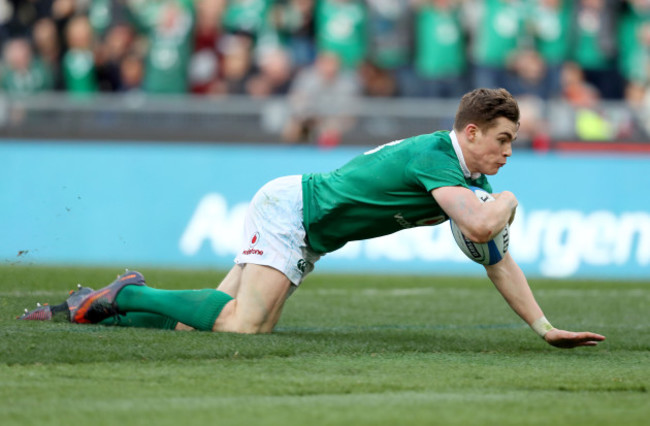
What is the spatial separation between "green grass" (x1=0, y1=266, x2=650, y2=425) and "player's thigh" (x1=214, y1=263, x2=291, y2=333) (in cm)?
16

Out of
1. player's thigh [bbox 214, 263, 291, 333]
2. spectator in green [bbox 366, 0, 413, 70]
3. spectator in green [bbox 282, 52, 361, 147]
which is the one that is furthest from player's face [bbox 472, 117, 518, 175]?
spectator in green [bbox 366, 0, 413, 70]

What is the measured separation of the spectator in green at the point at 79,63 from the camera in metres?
13.4

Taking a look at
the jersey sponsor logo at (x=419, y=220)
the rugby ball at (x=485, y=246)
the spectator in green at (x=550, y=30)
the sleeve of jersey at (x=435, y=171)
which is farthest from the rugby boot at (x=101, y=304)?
the spectator in green at (x=550, y=30)

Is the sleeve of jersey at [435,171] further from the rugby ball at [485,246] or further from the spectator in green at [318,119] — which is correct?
the spectator in green at [318,119]

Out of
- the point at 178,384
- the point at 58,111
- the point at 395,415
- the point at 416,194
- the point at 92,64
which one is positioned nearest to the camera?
the point at 395,415

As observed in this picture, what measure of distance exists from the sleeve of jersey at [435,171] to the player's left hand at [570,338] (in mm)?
897

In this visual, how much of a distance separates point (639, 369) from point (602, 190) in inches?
275

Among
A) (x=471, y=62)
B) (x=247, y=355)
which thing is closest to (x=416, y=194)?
(x=247, y=355)

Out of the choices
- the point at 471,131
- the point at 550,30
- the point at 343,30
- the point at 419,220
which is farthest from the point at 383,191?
the point at 550,30

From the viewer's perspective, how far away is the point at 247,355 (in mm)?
5078

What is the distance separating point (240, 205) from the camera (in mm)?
11680

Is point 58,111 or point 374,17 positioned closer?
point 58,111

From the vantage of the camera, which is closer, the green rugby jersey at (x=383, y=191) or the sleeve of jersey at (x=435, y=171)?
the sleeve of jersey at (x=435, y=171)

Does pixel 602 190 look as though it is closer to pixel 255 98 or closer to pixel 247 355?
pixel 255 98
